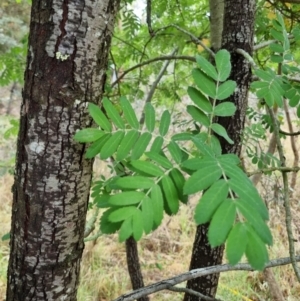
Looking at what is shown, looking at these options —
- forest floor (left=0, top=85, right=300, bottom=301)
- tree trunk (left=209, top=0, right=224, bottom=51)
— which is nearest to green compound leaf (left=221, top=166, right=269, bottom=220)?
tree trunk (left=209, top=0, right=224, bottom=51)

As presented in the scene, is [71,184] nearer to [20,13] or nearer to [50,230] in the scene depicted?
[50,230]

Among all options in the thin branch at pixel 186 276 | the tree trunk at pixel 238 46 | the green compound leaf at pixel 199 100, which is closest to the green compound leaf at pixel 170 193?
the green compound leaf at pixel 199 100

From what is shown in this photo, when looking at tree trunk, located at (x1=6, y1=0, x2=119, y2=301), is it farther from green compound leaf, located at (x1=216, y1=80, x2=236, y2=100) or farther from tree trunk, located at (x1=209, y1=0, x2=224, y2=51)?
tree trunk, located at (x1=209, y1=0, x2=224, y2=51)

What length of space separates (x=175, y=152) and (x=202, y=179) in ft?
0.54

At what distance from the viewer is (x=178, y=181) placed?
2.39 ft

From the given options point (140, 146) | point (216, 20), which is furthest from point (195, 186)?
point (216, 20)

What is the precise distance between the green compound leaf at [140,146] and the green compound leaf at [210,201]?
0.74ft

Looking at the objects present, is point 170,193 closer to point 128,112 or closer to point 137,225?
point 137,225

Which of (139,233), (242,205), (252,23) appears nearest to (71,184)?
(139,233)

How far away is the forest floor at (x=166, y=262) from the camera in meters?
3.10

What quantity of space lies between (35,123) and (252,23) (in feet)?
2.58

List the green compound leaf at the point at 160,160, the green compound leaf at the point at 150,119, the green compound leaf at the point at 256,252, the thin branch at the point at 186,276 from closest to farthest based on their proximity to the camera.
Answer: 1. the green compound leaf at the point at 256,252
2. the green compound leaf at the point at 160,160
3. the green compound leaf at the point at 150,119
4. the thin branch at the point at 186,276

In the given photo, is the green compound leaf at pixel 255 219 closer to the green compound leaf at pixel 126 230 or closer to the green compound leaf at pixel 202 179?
the green compound leaf at pixel 202 179

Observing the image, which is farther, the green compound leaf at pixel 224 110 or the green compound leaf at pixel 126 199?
the green compound leaf at pixel 224 110
